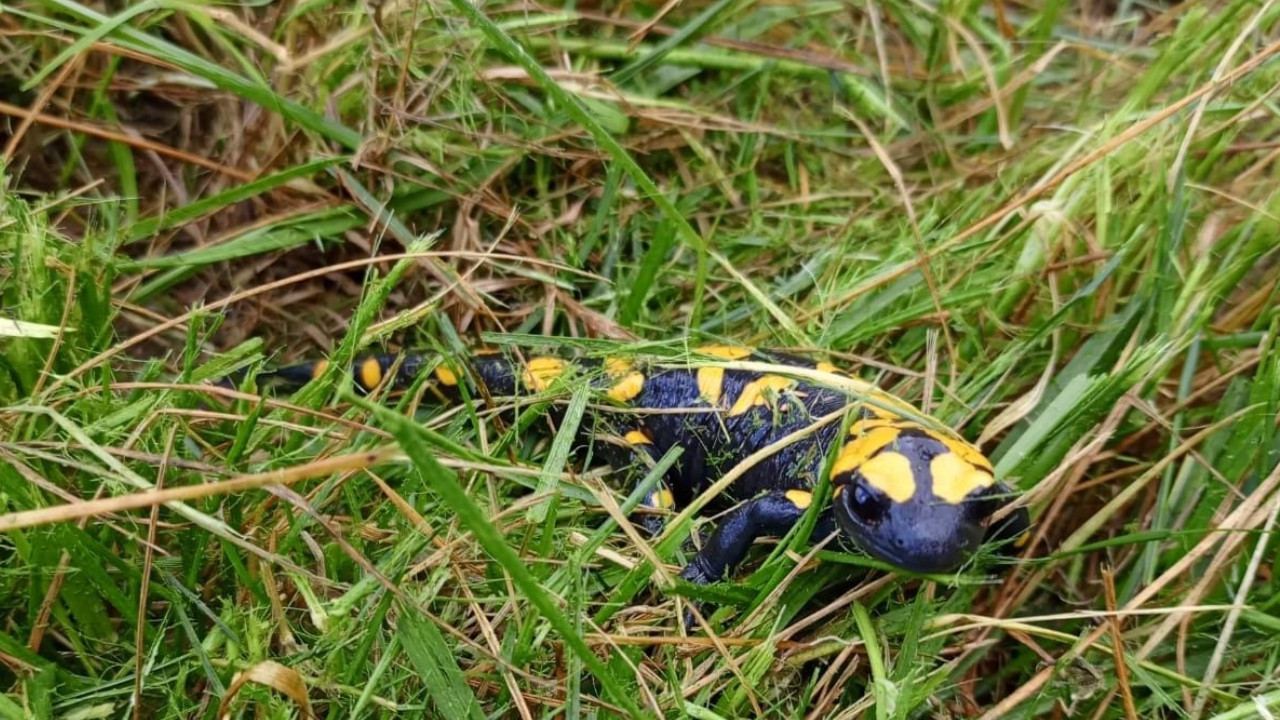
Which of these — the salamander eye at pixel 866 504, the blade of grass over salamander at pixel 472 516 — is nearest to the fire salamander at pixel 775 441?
the salamander eye at pixel 866 504

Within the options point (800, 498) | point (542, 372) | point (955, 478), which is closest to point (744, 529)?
point (800, 498)

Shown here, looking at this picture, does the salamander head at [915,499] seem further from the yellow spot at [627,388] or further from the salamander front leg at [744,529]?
the yellow spot at [627,388]

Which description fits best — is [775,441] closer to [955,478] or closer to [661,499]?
[661,499]

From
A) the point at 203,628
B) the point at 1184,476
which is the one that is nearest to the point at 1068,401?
the point at 1184,476

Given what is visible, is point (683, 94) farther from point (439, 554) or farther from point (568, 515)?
point (439, 554)

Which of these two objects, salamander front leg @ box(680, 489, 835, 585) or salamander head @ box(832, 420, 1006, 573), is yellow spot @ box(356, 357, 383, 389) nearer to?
salamander front leg @ box(680, 489, 835, 585)

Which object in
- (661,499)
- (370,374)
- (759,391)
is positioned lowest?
(661,499)
